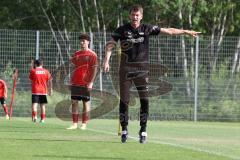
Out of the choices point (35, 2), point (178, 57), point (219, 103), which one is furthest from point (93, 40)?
point (35, 2)

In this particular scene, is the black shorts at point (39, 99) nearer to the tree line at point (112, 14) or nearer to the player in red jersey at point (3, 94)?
the player in red jersey at point (3, 94)

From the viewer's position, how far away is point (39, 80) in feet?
69.0

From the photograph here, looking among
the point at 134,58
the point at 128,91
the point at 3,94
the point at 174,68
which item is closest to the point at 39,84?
the point at 3,94

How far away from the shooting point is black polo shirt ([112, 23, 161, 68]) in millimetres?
11660

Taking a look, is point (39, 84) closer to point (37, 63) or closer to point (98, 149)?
point (37, 63)

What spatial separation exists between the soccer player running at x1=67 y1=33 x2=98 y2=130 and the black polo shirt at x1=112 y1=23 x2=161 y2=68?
3.76 m

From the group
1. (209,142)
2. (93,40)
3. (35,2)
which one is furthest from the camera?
(35,2)

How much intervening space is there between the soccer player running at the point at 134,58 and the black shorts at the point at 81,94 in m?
3.94

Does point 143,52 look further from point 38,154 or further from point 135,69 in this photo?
point 38,154

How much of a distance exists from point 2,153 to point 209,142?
4651 millimetres

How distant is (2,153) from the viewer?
30.4 ft

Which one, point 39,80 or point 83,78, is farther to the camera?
point 39,80

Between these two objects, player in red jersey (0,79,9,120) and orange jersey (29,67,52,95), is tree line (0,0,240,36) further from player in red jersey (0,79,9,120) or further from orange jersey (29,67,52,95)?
orange jersey (29,67,52,95)

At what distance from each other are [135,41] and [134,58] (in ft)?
0.84
